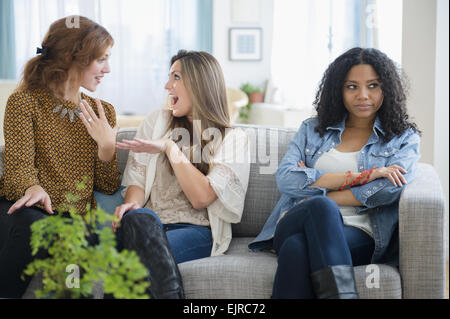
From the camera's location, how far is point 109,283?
41.8 inches

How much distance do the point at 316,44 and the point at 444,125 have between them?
290 cm

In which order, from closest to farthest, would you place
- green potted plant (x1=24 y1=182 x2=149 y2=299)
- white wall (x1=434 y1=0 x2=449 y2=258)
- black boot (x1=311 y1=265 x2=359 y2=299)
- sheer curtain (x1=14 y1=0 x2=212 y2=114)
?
green potted plant (x1=24 y1=182 x2=149 y2=299)
black boot (x1=311 y1=265 x2=359 y2=299)
white wall (x1=434 y1=0 x2=449 y2=258)
sheer curtain (x1=14 y1=0 x2=212 y2=114)

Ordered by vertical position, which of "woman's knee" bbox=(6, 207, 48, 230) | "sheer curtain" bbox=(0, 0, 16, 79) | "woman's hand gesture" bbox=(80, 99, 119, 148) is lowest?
"woman's knee" bbox=(6, 207, 48, 230)

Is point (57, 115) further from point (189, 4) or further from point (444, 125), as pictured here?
point (189, 4)

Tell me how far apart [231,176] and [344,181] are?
1.30 feet

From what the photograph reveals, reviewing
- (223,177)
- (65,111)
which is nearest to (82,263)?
(223,177)

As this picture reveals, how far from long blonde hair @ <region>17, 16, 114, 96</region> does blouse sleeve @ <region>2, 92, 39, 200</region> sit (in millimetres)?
99

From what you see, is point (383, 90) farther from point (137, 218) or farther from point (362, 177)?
point (137, 218)

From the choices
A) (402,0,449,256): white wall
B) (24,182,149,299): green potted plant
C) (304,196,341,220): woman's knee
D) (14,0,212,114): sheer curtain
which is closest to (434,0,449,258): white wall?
(402,0,449,256): white wall

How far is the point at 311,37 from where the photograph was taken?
5.57 meters

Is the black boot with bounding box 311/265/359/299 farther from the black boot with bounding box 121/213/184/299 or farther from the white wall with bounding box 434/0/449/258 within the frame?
the white wall with bounding box 434/0/449/258

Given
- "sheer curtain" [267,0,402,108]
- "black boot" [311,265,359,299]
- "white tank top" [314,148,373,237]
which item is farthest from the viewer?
"sheer curtain" [267,0,402,108]

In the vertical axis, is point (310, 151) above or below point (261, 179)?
above

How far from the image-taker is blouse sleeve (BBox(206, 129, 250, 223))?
6.01ft
